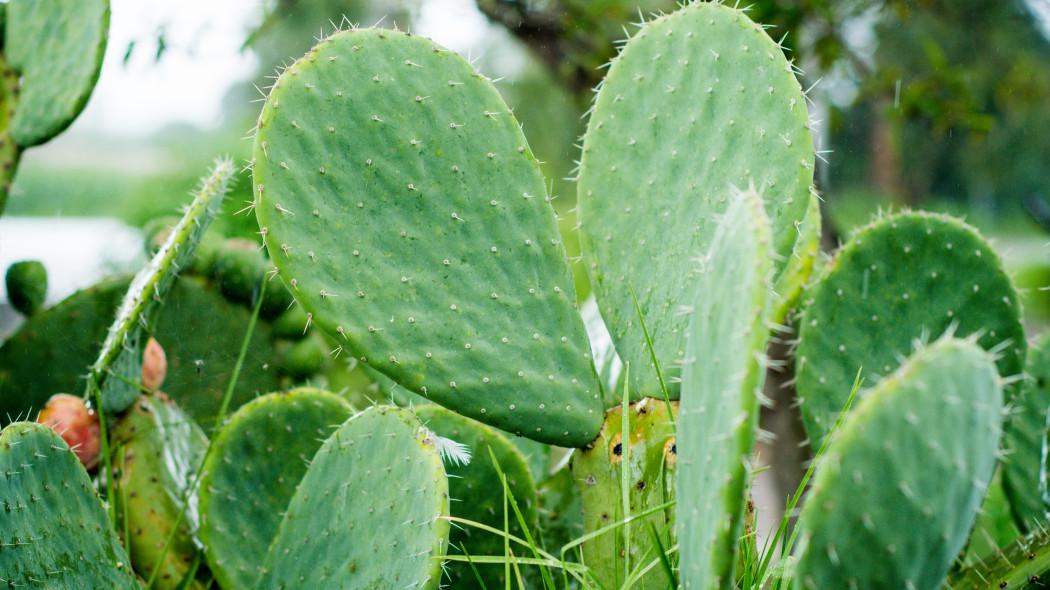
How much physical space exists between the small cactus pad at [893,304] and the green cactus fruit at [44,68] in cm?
106

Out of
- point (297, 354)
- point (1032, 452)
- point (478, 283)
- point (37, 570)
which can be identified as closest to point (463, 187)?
point (478, 283)

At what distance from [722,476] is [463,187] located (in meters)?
0.41

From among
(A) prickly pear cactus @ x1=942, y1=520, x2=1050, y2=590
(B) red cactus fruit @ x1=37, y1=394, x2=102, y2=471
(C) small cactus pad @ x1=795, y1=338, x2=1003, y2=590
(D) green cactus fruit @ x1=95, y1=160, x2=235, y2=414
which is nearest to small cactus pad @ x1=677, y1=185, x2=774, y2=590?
(C) small cactus pad @ x1=795, y1=338, x2=1003, y2=590

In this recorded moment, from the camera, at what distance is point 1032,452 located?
1.13 meters

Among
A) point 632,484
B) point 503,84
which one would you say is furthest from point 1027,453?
point 503,84

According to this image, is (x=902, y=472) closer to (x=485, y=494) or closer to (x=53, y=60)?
(x=485, y=494)

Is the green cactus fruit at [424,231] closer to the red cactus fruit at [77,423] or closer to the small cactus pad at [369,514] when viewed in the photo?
the small cactus pad at [369,514]

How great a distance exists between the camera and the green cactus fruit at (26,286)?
1296mm

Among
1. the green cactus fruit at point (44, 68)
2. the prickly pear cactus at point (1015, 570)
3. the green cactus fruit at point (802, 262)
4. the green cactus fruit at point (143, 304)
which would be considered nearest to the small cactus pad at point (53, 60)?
the green cactus fruit at point (44, 68)

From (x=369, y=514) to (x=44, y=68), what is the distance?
940 millimetres

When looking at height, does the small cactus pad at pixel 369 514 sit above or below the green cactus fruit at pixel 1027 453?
above

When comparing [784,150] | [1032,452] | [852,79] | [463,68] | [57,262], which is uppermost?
[57,262]

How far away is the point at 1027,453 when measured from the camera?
3.73ft

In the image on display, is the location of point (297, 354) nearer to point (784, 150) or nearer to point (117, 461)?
point (117, 461)
